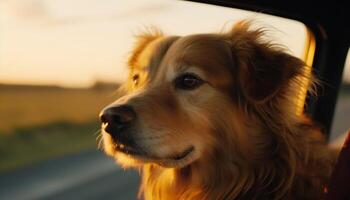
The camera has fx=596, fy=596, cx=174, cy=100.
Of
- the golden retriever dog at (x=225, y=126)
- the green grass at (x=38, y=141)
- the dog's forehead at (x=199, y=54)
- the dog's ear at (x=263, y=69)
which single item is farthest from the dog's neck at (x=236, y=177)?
the green grass at (x=38, y=141)

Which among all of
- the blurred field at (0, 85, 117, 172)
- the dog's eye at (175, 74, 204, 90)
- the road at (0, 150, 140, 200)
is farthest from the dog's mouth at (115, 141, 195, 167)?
the road at (0, 150, 140, 200)

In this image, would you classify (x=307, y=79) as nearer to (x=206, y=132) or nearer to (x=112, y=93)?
(x=206, y=132)

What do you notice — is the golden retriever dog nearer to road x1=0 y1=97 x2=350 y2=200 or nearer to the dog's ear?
the dog's ear

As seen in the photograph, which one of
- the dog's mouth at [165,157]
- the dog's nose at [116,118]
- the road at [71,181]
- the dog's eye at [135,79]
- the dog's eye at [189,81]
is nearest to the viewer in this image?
the dog's nose at [116,118]

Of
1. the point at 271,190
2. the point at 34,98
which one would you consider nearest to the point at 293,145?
the point at 271,190

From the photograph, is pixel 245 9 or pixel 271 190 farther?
pixel 245 9

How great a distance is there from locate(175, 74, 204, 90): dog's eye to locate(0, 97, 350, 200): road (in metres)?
4.27

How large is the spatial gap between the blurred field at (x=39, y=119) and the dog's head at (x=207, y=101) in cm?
180

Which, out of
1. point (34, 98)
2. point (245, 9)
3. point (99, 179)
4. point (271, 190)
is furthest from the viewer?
point (99, 179)

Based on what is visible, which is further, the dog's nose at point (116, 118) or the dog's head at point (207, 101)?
the dog's head at point (207, 101)

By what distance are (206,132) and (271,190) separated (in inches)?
17.8

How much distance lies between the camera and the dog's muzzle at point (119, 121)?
2797 mm

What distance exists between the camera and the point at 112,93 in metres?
3.90

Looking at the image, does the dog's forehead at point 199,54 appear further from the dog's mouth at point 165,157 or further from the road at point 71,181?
the road at point 71,181
